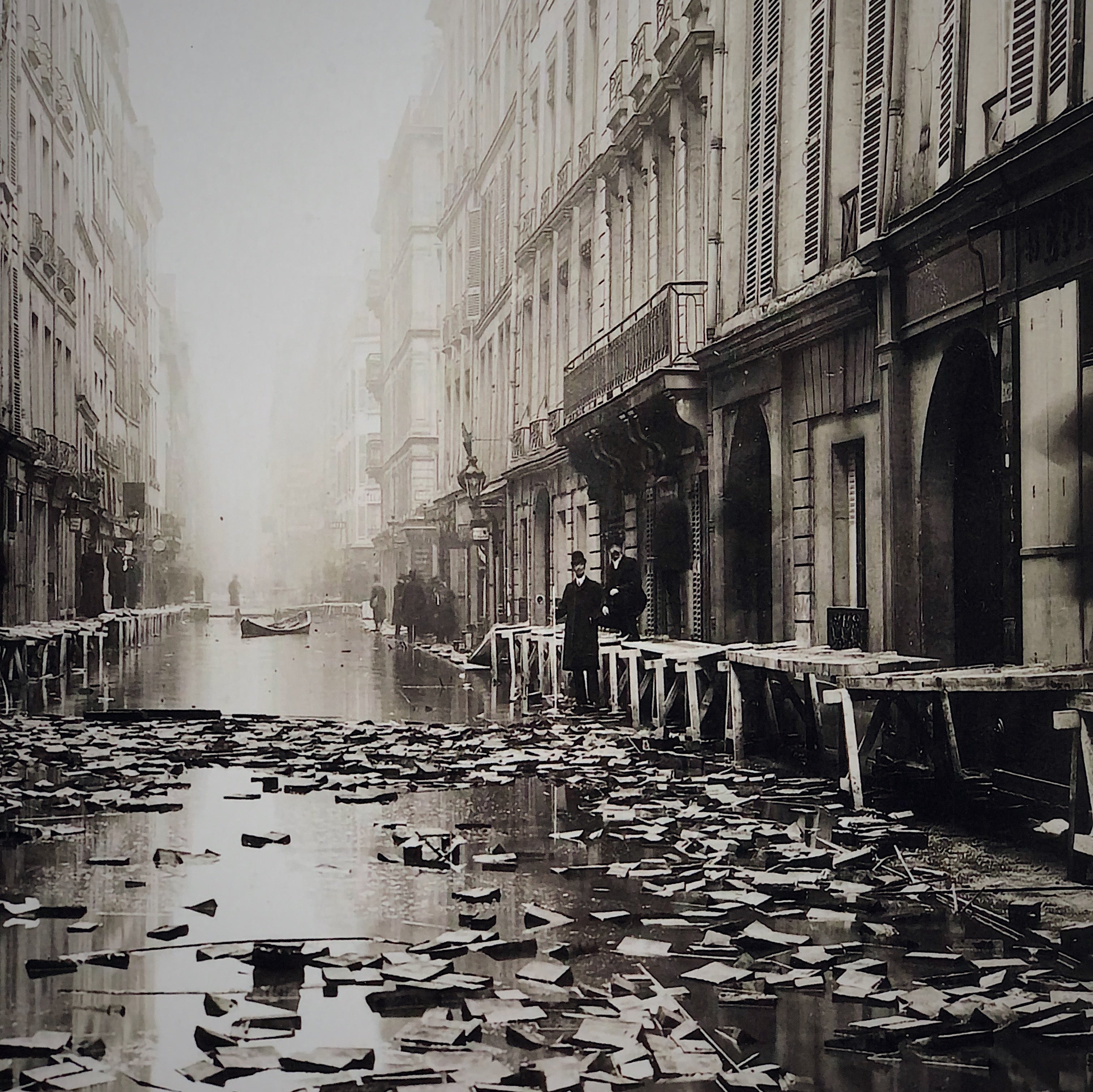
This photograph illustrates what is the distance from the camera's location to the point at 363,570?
5541cm

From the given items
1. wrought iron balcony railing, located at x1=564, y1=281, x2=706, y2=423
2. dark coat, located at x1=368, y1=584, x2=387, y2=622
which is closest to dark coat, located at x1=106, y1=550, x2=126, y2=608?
dark coat, located at x1=368, y1=584, x2=387, y2=622

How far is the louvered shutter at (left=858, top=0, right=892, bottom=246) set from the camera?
11289 millimetres

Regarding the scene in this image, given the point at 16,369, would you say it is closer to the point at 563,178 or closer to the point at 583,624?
the point at 563,178

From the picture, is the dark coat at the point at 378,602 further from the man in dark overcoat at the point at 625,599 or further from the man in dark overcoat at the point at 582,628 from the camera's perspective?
the man in dark overcoat at the point at 582,628

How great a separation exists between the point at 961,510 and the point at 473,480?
2141cm

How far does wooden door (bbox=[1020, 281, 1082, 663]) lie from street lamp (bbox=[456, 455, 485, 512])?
2256 cm

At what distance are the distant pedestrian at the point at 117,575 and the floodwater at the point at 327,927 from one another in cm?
2003

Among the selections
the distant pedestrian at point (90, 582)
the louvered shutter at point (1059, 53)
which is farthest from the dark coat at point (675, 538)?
the distant pedestrian at point (90, 582)

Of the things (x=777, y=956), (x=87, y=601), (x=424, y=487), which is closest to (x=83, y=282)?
(x=87, y=601)

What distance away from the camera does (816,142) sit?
13.0 metres

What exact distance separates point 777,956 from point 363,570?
50616mm

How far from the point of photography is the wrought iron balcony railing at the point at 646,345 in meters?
16.3

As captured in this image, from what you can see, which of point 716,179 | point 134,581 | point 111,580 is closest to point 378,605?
point 134,581

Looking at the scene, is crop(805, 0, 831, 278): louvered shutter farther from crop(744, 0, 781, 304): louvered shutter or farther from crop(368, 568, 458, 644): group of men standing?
crop(368, 568, 458, 644): group of men standing
